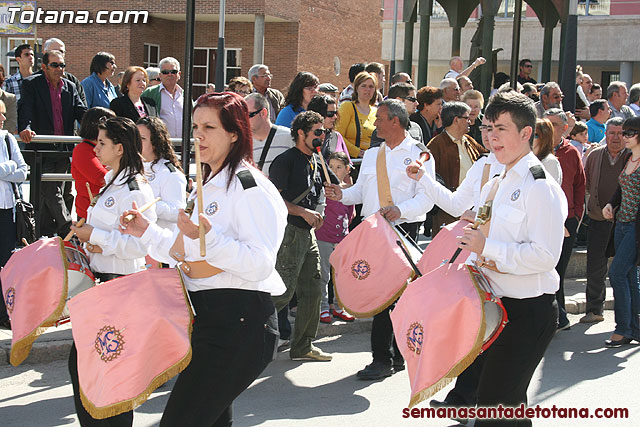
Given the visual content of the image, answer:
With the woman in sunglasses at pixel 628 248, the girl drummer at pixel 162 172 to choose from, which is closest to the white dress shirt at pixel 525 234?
the girl drummer at pixel 162 172

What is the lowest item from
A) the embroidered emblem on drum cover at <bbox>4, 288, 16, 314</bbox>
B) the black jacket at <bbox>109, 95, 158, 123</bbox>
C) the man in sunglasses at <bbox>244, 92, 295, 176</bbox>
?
the embroidered emblem on drum cover at <bbox>4, 288, 16, 314</bbox>

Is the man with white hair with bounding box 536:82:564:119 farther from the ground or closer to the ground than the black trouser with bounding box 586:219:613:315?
farther from the ground

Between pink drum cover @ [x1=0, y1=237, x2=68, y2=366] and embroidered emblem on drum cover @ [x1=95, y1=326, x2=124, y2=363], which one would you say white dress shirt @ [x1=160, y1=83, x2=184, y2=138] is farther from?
embroidered emblem on drum cover @ [x1=95, y1=326, x2=124, y2=363]

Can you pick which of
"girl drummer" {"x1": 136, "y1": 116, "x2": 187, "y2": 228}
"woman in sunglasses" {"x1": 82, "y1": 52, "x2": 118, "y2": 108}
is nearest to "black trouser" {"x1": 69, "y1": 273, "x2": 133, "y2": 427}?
"girl drummer" {"x1": 136, "y1": 116, "x2": 187, "y2": 228}

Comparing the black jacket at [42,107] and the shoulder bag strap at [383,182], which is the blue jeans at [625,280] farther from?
the black jacket at [42,107]

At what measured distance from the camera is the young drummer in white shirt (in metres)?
4.07

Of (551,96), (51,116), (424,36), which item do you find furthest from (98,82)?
(424,36)

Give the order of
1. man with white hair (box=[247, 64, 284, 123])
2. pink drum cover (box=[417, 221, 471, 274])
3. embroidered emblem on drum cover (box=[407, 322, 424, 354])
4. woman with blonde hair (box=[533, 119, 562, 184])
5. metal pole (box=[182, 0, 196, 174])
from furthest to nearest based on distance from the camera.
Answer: man with white hair (box=[247, 64, 284, 123]) → metal pole (box=[182, 0, 196, 174]) → woman with blonde hair (box=[533, 119, 562, 184]) → pink drum cover (box=[417, 221, 471, 274]) → embroidered emblem on drum cover (box=[407, 322, 424, 354])

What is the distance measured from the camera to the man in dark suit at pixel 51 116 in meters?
8.95

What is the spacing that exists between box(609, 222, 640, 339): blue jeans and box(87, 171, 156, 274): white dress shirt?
15.8ft

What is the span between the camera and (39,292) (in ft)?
16.4

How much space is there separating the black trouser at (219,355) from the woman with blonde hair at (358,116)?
5.68 metres

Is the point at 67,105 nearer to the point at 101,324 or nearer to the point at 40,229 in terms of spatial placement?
the point at 40,229

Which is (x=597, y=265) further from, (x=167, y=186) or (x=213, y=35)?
(x=213, y=35)
